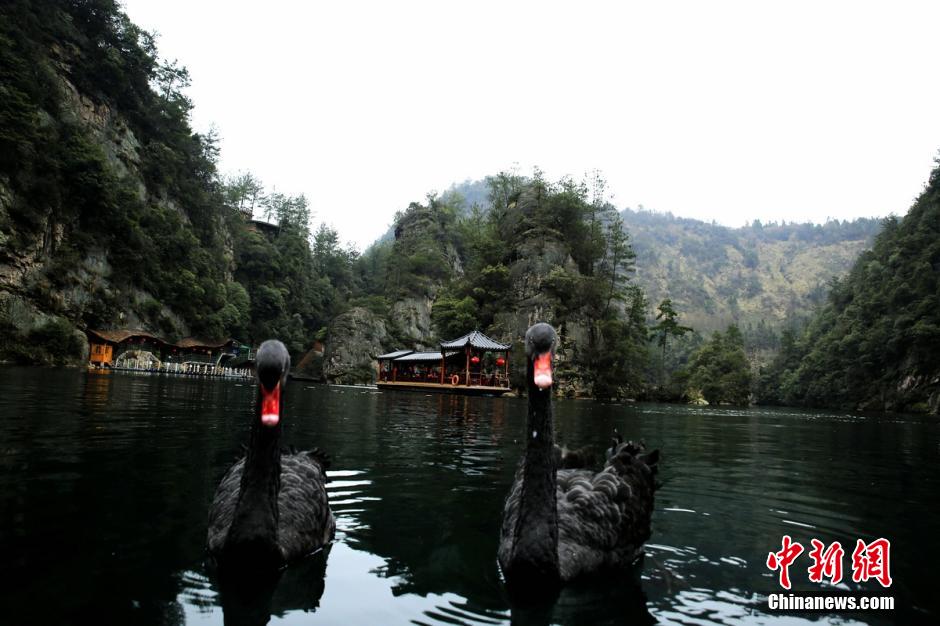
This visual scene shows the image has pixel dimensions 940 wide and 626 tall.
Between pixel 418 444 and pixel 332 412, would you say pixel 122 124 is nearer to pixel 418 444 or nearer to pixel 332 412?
pixel 332 412

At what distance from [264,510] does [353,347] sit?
5770 cm

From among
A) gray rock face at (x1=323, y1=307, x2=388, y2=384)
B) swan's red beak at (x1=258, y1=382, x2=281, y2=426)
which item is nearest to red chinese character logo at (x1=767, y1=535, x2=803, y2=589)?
swan's red beak at (x1=258, y1=382, x2=281, y2=426)

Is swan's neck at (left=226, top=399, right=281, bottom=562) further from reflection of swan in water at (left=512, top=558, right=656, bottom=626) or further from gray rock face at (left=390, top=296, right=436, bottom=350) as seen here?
gray rock face at (left=390, top=296, right=436, bottom=350)

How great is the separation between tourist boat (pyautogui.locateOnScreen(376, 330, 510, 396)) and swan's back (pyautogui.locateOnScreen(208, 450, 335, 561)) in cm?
3272

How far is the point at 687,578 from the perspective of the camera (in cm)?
364

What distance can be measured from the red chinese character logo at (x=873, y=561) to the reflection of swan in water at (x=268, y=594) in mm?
3569

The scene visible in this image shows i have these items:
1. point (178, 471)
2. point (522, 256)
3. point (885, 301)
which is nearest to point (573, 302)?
point (522, 256)

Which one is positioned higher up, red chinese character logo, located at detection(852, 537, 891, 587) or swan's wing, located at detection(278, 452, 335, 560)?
swan's wing, located at detection(278, 452, 335, 560)

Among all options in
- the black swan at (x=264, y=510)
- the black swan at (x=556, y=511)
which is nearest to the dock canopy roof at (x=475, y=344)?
the black swan at (x=556, y=511)

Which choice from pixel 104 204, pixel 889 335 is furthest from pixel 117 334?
pixel 889 335

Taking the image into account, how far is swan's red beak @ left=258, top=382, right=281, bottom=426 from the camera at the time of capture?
3.18 meters

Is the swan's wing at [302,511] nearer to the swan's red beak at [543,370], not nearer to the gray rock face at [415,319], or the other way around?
the swan's red beak at [543,370]

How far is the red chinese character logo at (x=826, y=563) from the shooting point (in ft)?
12.3

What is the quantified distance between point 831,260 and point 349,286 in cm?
17058
